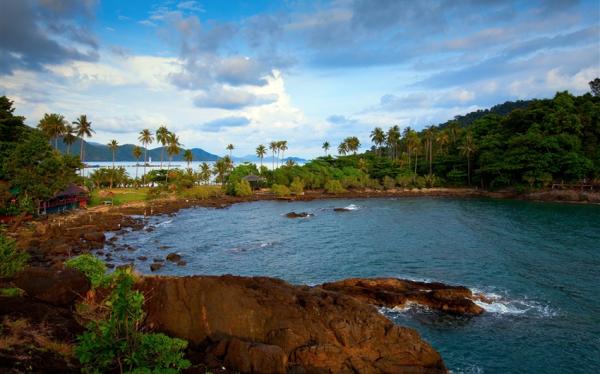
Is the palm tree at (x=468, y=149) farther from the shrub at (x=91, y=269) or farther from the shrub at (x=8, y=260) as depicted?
the shrub at (x=8, y=260)

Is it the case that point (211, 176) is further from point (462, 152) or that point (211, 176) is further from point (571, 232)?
point (571, 232)

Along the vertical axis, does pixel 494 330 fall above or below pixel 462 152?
below

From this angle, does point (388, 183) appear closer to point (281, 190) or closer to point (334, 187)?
point (334, 187)

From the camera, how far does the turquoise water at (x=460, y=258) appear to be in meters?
22.5

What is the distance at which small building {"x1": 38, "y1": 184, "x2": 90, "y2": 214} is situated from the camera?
61312 mm

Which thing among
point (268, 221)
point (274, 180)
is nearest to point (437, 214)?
point (268, 221)

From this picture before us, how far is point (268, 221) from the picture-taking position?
70500 millimetres

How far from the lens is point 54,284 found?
58.2 feet

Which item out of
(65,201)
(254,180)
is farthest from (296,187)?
(65,201)

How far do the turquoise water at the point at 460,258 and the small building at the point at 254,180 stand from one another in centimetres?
3698

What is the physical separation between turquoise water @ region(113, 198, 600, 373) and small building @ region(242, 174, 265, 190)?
121 feet

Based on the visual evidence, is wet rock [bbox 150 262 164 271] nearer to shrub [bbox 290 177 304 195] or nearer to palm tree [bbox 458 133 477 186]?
shrub [bbox 290 177 304 195]

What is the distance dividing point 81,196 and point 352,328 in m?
70.6

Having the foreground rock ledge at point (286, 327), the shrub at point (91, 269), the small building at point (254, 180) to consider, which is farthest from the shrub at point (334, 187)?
the shrub at point (91, 269)
